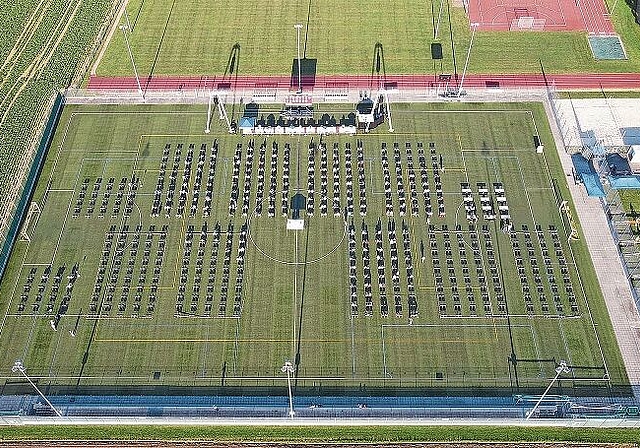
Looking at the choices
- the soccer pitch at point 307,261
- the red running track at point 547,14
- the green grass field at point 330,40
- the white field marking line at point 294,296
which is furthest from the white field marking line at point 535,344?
the red running track at point 547,14

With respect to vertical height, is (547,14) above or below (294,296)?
above

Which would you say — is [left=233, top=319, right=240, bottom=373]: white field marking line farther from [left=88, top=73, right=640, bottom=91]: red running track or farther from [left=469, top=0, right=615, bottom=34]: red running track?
[left=469, top=0, right=615, bottom=34]: red running track

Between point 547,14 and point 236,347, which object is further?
point 547,14

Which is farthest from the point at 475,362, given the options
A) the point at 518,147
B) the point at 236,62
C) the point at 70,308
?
the point at 236,62

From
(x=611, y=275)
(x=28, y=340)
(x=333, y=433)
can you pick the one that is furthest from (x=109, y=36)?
(x=611, y=275)

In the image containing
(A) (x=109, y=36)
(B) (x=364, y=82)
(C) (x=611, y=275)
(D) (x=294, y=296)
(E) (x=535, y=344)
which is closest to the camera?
(E) (x=535, y=344)

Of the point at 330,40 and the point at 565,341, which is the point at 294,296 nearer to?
the point at 565,341

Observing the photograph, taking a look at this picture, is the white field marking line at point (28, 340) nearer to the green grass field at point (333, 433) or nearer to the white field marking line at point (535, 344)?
→ the green grass field at point (333, 433)
